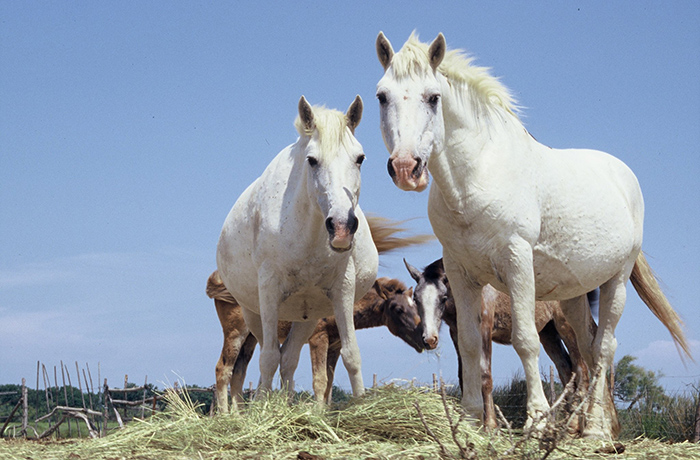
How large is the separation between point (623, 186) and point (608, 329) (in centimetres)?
128

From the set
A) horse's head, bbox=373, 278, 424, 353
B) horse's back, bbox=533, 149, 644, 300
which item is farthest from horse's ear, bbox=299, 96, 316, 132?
horse's head, bbox=373, 278, 424, 353

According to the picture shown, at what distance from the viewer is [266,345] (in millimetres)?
5504

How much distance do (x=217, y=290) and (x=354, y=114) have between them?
467 cm

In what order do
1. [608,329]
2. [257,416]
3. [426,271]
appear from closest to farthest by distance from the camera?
[257,416] < [608,329] < [426,271]

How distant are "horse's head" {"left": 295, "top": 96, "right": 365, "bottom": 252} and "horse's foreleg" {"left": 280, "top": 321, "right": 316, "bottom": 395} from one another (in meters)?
1.56

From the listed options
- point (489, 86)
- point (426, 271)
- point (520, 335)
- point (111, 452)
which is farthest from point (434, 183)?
point (426, 271)

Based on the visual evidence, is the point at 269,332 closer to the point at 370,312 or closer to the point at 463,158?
the point at 463,158

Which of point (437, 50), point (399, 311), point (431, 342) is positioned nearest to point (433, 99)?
point (437, 50)

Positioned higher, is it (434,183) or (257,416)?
(434,183)

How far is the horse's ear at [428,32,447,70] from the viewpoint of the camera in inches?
181

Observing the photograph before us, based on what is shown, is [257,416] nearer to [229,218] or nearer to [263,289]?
[263,289]

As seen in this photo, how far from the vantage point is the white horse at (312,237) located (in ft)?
16.8

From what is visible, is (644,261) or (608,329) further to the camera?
(644,261)

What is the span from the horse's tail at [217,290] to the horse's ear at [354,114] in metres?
4.46
